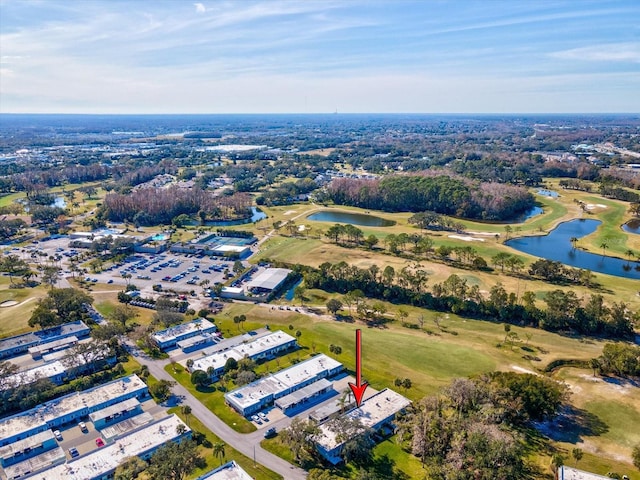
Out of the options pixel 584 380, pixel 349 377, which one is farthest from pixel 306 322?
pixel 584 380

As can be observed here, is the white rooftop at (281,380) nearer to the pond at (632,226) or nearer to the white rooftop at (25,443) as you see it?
the white rooftop at (25,443)

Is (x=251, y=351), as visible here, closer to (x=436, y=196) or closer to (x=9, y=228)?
(x=9, y=228)

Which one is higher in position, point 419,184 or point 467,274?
point 419,184

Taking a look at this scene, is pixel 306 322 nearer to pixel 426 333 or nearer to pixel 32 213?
pixel 426 333

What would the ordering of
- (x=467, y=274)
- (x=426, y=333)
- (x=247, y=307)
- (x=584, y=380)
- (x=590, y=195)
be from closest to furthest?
(x=584, y=380), (x=426, y=333), (x=247, y=307), (x=467, y=274), (x=590, y=195)

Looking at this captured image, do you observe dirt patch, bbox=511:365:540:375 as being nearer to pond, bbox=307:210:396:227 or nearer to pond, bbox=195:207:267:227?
pond, bbox=307:210:396:227

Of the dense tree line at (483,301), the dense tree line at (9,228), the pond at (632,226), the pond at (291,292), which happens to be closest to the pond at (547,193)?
the pond at (632,226)

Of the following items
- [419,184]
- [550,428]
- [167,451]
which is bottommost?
[550,428]

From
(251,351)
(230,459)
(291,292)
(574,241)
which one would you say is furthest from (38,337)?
(574,241)
